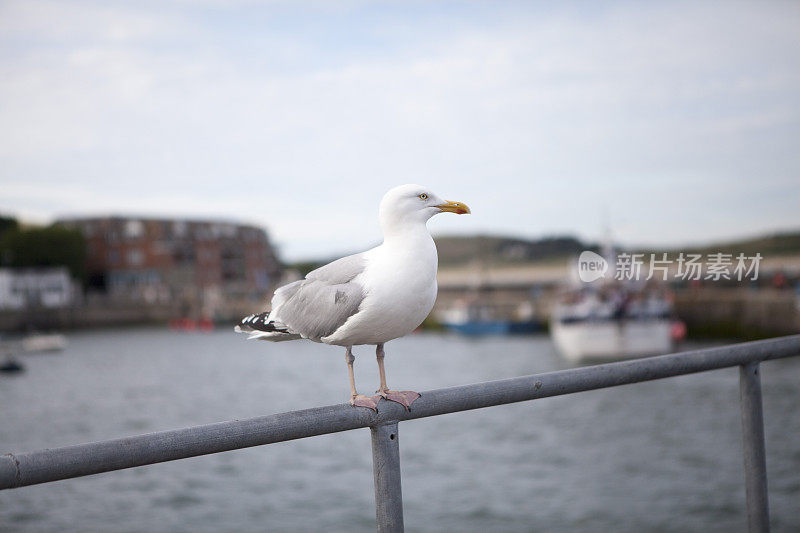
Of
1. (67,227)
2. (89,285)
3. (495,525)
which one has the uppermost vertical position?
Answer: (67,227)

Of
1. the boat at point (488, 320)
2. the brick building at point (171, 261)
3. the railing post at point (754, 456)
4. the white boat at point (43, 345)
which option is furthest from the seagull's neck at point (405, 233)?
the brick building at point (171, 261)

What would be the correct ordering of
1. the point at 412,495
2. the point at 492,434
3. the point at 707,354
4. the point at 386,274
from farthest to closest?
the point at 492,434 → the point at 412,495 → the point at 707,354 → the point at 386,274

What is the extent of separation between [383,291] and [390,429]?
1.05 ft

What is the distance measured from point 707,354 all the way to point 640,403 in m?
30.2

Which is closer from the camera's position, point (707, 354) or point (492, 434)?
point (707, 354)

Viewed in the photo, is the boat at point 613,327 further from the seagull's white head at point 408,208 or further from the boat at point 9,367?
the seagull's white head at point 408,208

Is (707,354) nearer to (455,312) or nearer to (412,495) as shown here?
(412,495)

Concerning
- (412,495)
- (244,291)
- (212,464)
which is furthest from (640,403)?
(244,291)

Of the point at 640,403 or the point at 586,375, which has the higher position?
the point at 586,375

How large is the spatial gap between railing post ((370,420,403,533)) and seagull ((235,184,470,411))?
8 centimetres

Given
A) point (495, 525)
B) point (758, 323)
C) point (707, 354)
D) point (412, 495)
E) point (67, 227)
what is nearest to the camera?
point (707, 354)

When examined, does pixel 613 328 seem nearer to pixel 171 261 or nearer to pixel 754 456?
pixel 754 456

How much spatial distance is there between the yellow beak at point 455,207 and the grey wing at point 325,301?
0.79 ft

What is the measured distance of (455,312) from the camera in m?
60.3
